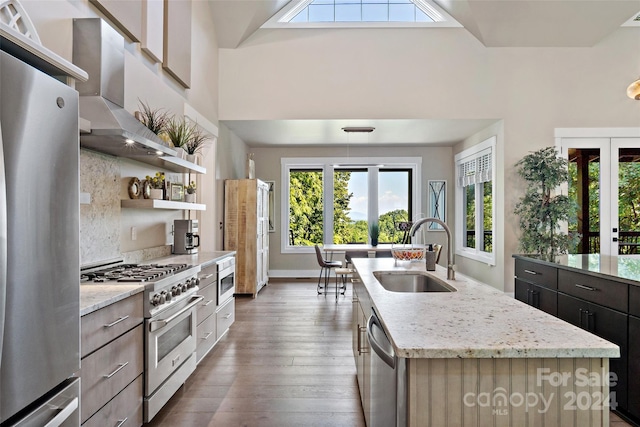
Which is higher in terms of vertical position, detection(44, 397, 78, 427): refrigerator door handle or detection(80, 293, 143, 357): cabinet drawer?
detection(80, 293, 143, 357): cabinet drawer

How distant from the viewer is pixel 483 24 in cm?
499

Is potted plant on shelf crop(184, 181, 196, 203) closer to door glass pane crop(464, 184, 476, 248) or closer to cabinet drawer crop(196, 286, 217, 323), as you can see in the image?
cabinet drawer crop(196, 286, 217, 323)

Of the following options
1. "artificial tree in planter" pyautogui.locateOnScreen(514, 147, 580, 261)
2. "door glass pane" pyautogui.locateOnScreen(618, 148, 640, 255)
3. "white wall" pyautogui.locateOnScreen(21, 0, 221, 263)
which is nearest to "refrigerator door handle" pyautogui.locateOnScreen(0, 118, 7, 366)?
"white wall" pyautogui.locateOnScreen(21, 0, 221, 263)

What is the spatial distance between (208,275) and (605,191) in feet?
17.9

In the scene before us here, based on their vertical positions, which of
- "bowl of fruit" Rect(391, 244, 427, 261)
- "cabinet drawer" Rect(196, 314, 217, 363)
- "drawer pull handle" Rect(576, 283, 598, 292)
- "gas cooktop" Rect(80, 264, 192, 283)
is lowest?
"cabinet drawer" Rect(196, 314, 217, 363)

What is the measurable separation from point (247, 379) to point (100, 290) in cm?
145

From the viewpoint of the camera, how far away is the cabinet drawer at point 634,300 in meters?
2.06

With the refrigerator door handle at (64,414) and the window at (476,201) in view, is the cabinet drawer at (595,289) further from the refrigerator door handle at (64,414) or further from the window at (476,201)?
the window at (476,201)

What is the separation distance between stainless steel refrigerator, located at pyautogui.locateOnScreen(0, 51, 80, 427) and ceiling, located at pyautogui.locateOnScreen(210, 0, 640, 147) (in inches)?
175

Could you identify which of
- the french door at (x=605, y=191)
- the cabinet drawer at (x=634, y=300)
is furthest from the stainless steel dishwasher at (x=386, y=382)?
the french door at (x=605, y=191)

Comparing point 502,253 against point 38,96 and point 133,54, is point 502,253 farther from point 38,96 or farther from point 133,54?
point 38,96

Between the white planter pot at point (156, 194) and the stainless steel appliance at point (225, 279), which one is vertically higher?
the white planter pot at point (156, 194)

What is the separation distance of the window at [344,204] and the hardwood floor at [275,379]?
127 inches

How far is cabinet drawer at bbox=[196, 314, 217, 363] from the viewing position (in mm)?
2949
